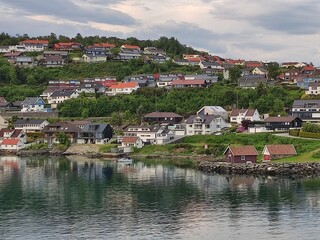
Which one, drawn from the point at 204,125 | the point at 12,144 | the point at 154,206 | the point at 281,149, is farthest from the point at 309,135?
the point at 12,144

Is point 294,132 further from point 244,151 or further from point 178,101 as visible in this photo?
point 178,101

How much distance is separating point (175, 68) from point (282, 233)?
211 feet

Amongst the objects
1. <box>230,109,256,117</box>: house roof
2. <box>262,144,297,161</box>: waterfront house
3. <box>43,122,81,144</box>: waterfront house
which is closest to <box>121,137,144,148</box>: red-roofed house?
<box>43,122,81,144</box>: waterfront house

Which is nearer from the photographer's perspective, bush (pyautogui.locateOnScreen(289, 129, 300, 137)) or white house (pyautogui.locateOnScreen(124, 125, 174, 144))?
bush (pyautogui.locateOnScreen(289, 129, 300, 137))

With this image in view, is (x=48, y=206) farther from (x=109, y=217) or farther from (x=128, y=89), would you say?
(x=128, y=89)

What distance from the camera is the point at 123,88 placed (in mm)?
69875

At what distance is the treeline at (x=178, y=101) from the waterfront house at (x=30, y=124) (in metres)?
5.07

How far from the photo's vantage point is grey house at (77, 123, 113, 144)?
2078 inches

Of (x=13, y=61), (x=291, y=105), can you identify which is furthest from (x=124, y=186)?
(x=13, y=61)

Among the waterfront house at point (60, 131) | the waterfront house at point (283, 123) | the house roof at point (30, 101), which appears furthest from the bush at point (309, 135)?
the house roof at point (30, 101)

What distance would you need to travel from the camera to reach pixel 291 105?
186ft

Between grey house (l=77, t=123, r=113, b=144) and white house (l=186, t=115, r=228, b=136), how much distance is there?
772 centimetres

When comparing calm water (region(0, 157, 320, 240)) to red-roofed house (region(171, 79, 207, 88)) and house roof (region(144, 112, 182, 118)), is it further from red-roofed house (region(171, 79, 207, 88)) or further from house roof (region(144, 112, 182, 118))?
red-roofed house (region(171, 79, 207, 88))

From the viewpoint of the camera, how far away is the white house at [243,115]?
5281cm
